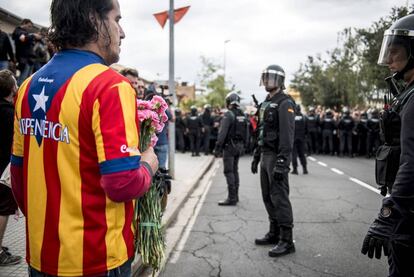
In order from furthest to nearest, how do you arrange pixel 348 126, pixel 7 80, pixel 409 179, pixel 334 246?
pixel 348 126
pixel 334 246
pixel 7 80
pixel 409 179

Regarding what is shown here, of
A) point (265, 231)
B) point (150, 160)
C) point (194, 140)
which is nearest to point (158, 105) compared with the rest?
point (150, 160)

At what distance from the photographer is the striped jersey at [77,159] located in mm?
1640

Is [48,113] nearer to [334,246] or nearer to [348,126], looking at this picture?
[334,246]

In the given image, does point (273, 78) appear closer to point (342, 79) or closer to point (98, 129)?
point (98, 129)

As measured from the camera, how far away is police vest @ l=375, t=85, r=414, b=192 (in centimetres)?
254

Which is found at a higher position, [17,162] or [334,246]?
[17,162]

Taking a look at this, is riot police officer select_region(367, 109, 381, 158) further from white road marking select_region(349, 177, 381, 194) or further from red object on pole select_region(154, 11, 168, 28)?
red object on pole select_region(154, 11, 168, 28)

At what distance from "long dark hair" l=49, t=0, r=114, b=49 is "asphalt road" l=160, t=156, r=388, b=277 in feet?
9.82

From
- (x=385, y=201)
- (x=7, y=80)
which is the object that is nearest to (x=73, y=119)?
(x=385, y=201)

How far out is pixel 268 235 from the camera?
17.2 feet

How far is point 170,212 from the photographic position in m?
6.54

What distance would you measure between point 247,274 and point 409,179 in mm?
2391

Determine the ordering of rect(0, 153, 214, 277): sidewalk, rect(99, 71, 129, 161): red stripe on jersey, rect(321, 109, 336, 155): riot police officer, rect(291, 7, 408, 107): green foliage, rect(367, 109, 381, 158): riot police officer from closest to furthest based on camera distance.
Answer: rect(99, 71, 129, 161): red stripe on jersey
rect(0, 153, 214, 277): sidewalk
rect(367, 109, 381, 158): riot police officer
rect(321, 109, 336, 155): riot police officer
rect(291, 7, 408, 107): green foliage

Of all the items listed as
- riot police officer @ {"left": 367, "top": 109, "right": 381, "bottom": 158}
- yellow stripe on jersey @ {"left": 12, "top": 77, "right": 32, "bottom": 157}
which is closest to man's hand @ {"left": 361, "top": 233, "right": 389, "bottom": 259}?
yellow stripe on jersey @ {"left": 12, "top": 77, "right": 32, "bottom": 157}
